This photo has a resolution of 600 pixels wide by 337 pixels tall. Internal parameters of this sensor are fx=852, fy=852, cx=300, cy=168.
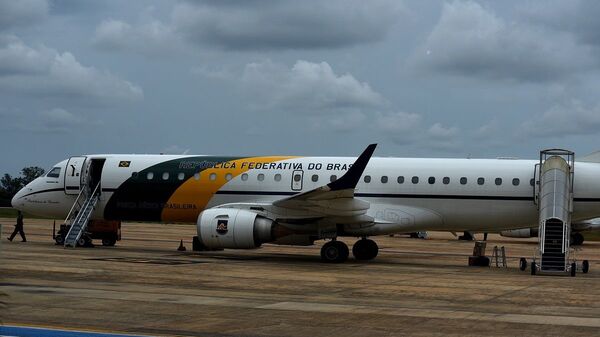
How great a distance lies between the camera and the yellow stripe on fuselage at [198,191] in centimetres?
2889

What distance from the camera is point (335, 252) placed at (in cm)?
2691

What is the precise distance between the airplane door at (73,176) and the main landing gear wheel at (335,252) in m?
9.60

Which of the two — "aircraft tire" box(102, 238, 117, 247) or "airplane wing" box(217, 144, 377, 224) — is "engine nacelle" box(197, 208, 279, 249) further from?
"aircraft tire" box(102, 238, 117, 247)

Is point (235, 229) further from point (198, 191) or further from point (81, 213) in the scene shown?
point (81, 213)

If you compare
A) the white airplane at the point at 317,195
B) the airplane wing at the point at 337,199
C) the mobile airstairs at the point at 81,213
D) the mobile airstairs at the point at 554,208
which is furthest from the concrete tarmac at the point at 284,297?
the mobile airstairs at the point at 81,213

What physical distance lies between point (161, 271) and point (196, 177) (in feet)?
26.8

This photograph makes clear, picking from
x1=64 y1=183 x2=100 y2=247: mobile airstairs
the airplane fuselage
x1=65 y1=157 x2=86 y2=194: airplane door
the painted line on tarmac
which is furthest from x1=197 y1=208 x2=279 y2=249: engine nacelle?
the painted line on tarmac

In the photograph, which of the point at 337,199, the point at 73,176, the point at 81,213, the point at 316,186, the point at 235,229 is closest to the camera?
the point at 235,229

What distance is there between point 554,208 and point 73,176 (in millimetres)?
16623

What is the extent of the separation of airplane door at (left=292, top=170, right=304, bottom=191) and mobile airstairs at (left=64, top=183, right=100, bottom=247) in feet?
23.6

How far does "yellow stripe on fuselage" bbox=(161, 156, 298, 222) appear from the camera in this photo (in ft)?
94.8

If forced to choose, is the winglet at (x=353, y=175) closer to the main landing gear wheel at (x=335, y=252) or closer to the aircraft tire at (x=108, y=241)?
the main landing gear wheel at (x=335, y=252)

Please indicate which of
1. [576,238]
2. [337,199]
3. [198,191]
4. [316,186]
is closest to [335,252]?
[337,199]

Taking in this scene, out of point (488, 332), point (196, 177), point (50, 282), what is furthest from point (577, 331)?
point (196, 177)
